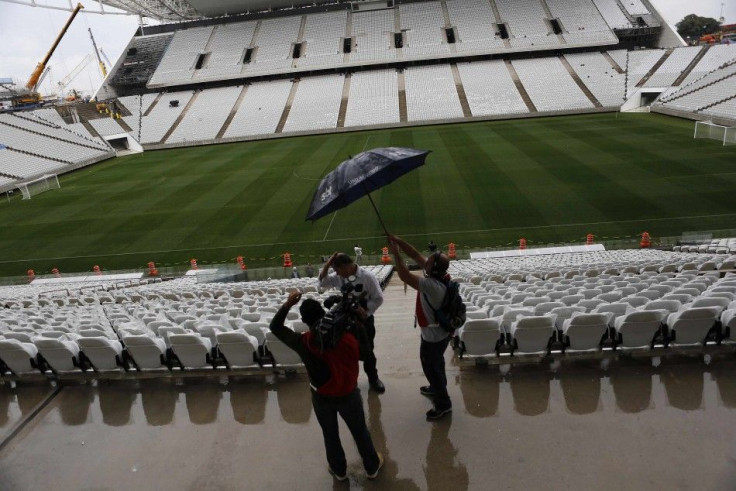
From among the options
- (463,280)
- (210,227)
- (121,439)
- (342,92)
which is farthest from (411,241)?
(342,92)

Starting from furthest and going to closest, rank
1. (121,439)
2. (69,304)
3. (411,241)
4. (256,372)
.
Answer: (411,241)
(69,304)
(256,372)
(121,439)

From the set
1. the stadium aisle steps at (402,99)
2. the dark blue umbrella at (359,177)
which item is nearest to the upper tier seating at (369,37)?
the stadium aisle steps at (402,99)

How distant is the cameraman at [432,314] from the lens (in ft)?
13.4

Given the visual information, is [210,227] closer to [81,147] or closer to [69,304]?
[69,304]

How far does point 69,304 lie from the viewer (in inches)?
488

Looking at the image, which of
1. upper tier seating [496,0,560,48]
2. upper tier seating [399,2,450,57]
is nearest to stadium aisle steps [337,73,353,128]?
upper tier seating [399,2,450,57]

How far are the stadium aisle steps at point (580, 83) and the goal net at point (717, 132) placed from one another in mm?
16605

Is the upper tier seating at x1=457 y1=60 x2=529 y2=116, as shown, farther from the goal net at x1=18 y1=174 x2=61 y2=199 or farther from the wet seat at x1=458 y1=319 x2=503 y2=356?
the wet seat at x1=458 y1=319 x2=503 y2=356

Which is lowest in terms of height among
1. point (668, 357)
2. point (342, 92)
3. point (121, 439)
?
point (121, 439)

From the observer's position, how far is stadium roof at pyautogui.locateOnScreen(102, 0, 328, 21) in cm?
6041

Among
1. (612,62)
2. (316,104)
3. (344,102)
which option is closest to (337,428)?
(344,102)

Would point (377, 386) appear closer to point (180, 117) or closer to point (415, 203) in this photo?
point (415, 203)

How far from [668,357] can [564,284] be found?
3.08 m

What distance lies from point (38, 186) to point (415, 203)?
99.6 ft
